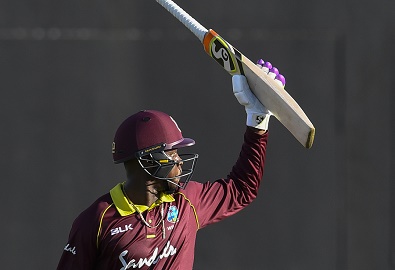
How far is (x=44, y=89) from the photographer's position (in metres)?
4.66

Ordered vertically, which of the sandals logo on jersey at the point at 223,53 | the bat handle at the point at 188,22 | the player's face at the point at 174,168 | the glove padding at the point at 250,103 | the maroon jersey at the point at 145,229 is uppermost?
the bat handle at the point at 188,22

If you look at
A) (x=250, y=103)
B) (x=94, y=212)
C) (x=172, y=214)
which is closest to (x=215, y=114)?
(x=250, y=103)

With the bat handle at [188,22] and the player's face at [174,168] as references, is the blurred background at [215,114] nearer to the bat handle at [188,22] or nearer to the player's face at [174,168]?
the bat handle at [188,22]

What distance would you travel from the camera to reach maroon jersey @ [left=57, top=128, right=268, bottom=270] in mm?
2887

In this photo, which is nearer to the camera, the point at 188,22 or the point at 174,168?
the point at 174,168

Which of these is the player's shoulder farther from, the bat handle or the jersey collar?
the bat handle

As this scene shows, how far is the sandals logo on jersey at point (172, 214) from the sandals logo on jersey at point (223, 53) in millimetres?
526

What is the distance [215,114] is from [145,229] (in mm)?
1845

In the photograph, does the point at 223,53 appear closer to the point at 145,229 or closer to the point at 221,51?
the point at 221,51

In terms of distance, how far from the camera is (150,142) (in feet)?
9.70

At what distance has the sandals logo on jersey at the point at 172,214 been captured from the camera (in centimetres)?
302

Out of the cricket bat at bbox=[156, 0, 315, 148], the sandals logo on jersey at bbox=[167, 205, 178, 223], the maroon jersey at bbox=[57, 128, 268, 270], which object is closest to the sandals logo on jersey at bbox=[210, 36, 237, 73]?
the cricket bat at bbox=[156, 0, 315, 148]

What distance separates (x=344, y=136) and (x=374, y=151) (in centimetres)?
17

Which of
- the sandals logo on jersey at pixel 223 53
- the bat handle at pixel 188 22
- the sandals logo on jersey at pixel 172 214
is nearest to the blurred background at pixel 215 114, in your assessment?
the bat handle at pixel 188 22
